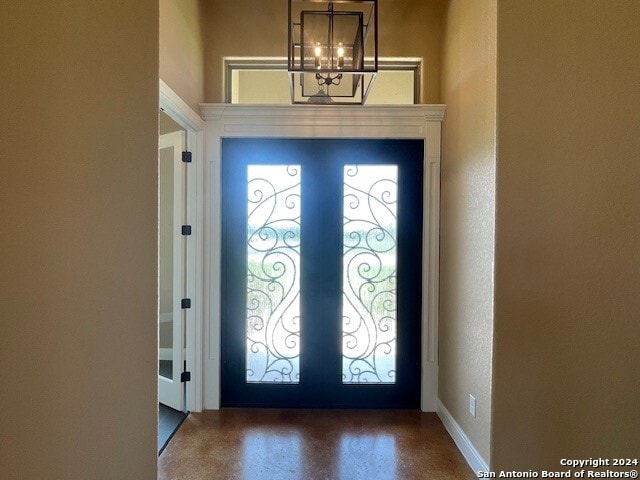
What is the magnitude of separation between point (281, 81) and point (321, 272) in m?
1.69

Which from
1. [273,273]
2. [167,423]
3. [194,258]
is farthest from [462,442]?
[194,258]

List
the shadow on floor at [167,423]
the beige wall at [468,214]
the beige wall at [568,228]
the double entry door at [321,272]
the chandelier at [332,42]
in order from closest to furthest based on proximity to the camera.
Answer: the chandelier at [332,42], the beige wall at [568,228], the beige wall at [468,214], the shadow on floor at [167,423], the double entry door at [321,272]

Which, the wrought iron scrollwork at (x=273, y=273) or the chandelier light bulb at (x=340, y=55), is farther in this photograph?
the wrought iron scrollwork at (x=273, y=273)

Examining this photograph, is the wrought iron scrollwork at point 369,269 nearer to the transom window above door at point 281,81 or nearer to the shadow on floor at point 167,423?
the transom window above door at point 281,81

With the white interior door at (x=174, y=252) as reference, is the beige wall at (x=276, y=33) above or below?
above

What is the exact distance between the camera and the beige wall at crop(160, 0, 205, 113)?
2258mm

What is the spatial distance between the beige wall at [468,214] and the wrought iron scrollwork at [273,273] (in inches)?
48.4

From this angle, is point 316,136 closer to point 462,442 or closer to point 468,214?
point 468,214

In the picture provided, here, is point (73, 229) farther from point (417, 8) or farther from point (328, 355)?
point (417, 8)

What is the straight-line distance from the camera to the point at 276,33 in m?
2.98

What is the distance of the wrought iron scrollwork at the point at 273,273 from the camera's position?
3016 mm

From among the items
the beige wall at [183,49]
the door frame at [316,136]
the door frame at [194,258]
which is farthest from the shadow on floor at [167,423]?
the beige wall at [183,49]

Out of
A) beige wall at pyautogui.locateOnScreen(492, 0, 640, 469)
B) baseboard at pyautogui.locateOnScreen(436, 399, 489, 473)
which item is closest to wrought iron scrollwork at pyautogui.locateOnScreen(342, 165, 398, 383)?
baseboard at pyautogui.locateOnScreen(436, 399, 489, 473)

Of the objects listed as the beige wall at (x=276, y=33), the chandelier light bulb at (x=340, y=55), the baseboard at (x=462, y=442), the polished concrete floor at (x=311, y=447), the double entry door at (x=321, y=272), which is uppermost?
the beige wall at (x=276, y=33)
